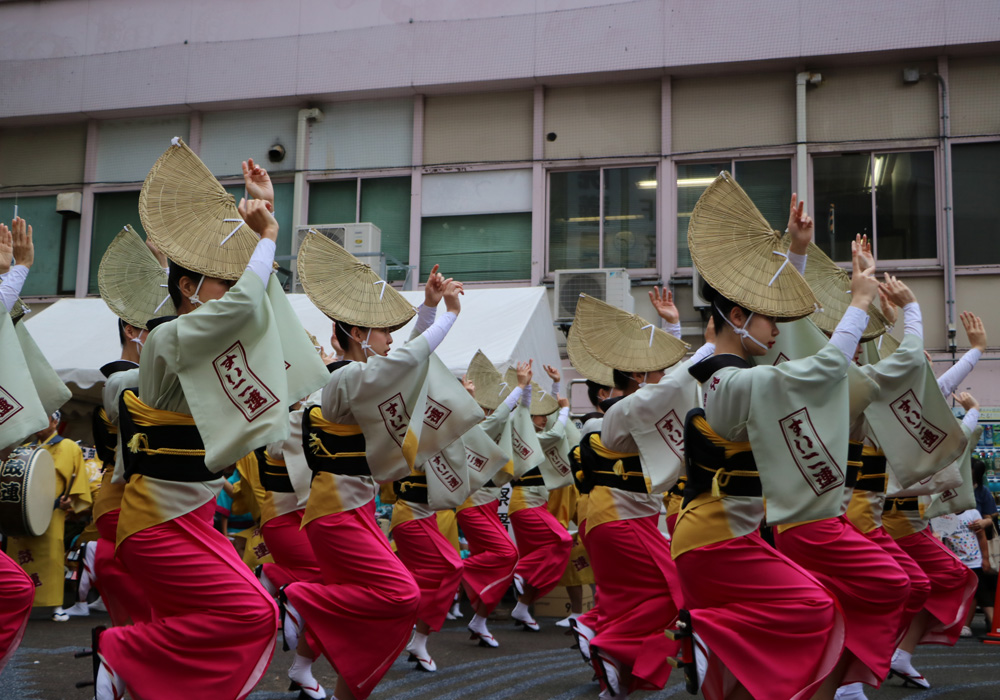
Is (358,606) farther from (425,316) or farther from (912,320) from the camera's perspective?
(912,320)

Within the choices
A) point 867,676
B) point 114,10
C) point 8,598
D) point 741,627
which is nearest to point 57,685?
point 8,598

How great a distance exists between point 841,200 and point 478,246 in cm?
468

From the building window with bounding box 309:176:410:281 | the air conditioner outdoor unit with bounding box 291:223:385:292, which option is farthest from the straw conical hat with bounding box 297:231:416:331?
the building window with bounding box 309:176:410:281

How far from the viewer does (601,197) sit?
13.0 meters

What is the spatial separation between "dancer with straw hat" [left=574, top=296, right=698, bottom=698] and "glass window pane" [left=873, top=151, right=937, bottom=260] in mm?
7200

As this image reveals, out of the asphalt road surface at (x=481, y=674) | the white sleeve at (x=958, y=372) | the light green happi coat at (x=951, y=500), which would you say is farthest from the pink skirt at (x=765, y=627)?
the light green happi coat at (x=951, y=500)

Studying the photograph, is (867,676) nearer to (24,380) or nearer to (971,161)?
(24,380)

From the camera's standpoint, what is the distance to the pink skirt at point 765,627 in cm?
357

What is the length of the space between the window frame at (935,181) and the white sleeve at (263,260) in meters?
9.57

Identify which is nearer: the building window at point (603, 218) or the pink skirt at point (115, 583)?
the pink skirt at point (115, 583)

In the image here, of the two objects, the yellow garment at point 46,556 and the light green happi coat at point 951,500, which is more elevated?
the light green happi coat at point 951,500

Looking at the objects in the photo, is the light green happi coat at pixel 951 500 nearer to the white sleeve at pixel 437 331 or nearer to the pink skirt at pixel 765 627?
the pink skirt at pixel 765 627

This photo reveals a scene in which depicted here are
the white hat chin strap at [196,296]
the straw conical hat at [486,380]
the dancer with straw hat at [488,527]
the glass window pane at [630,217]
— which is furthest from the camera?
the glass window pane at [630,217]

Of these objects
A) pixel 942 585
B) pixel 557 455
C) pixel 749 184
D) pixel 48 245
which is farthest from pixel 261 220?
pixel 48 245
